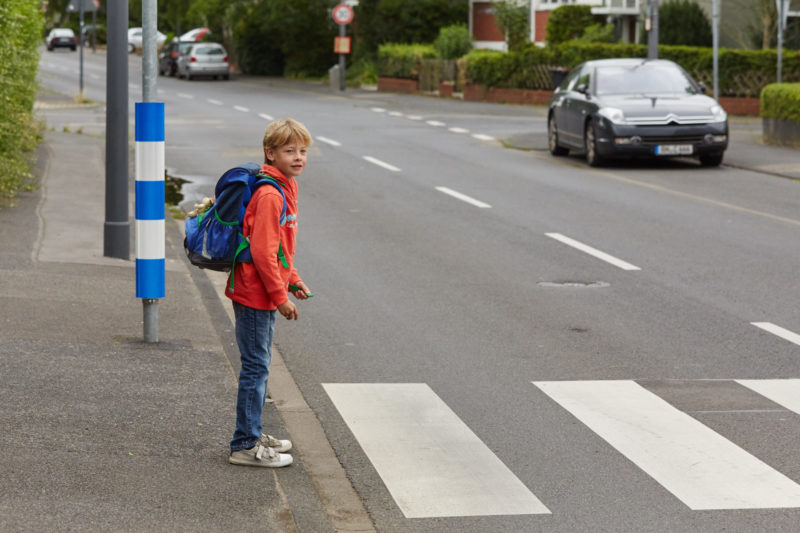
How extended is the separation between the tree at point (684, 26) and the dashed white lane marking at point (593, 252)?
3104 cm

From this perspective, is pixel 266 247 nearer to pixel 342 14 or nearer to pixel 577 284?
pixel 577 284

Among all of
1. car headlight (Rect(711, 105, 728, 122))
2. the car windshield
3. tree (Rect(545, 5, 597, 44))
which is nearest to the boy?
car headlight (Rect(711, 105, 728, 122))

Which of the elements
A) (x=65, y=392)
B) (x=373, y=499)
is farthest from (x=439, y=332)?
(x=373, y=499)

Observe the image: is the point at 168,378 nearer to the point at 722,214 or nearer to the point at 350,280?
the point at 350,280

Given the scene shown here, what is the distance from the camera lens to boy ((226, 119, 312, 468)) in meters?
5.56

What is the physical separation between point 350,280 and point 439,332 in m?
2.18

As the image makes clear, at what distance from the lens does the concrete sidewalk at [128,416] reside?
5117 mm

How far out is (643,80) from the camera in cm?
2219

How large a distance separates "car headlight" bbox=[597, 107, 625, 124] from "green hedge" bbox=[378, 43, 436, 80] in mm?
27344

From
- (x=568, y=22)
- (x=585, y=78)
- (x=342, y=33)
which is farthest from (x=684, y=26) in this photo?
(x=585, y=78)

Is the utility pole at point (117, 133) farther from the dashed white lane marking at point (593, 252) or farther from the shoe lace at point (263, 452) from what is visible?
the shoe lace at point (263, 452)

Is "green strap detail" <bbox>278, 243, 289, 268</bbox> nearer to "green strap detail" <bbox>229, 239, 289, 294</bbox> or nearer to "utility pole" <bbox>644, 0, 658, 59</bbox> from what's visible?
"green strap detail" <bbox>229, 239, 289, 294</bbox>

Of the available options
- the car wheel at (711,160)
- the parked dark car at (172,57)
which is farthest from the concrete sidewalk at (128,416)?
the parked dark car at (172,57)

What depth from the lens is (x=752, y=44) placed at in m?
41.9
